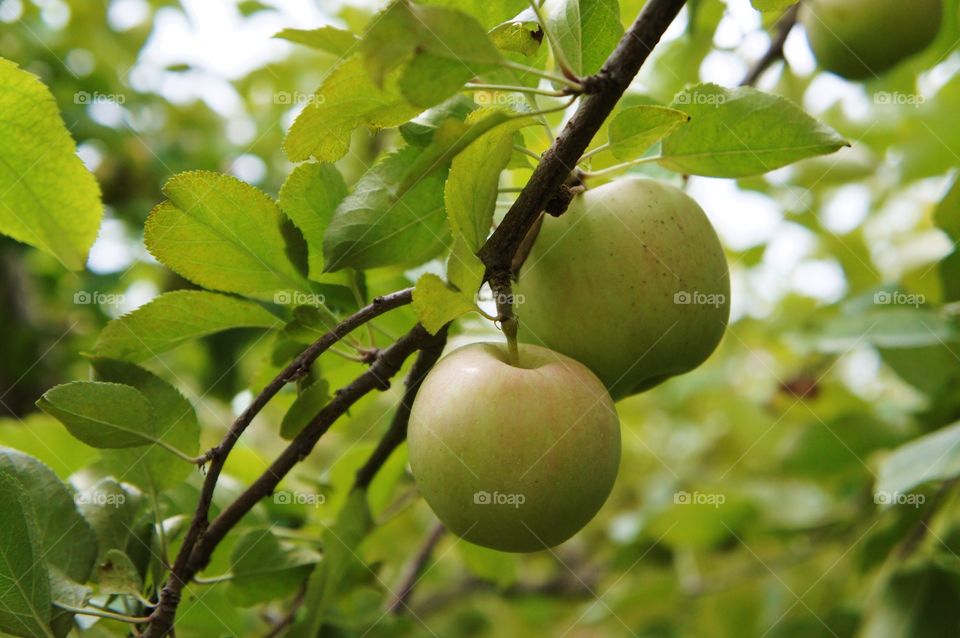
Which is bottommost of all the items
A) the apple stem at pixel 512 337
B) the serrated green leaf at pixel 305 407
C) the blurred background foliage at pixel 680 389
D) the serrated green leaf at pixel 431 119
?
the blurred background foliage at pixel 680 389

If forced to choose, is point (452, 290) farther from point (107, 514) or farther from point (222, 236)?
point (107, 514)

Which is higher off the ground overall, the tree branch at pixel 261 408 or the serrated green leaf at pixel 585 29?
the serrated green leaf at pixel 585 29

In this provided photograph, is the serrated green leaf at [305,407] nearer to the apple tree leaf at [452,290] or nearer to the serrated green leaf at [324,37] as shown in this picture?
the apple tree leaf at [452,290]

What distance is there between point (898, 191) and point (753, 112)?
1.17 meters

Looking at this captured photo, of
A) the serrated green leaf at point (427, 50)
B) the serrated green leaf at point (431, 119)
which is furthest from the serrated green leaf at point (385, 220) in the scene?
the serrated green leaf at point (427, 50)

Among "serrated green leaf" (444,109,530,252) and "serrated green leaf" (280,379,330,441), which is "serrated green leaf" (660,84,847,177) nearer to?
"serrated green leaf" (444,109,530,252)

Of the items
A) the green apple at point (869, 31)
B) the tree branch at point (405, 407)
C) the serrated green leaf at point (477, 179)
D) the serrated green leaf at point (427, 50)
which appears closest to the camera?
the serrated green leaf at point (427, 50)

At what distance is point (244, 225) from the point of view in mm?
661

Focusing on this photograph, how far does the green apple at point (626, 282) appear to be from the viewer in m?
0.65

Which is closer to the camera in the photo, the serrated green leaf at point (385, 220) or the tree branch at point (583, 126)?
the tree branch at point (583, 126)

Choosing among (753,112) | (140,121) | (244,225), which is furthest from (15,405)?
(753,112)

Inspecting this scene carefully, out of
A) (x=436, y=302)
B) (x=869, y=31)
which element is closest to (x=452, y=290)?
(x=436, y=302)

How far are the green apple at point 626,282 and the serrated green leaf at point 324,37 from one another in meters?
0.21

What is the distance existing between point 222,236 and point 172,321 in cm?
9
